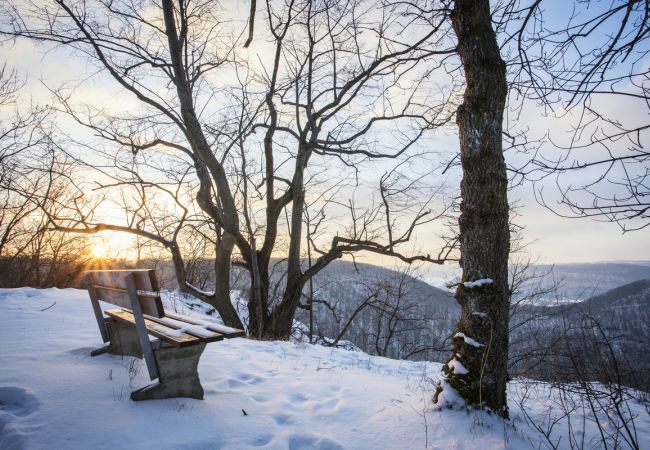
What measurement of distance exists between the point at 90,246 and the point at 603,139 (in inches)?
616

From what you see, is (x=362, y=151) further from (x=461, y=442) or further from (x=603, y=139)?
(x=461, y=442)

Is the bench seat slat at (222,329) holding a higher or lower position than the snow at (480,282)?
lower

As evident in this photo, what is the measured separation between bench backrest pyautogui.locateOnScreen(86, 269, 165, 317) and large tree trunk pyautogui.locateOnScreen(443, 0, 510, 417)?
268 cm

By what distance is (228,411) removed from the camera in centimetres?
263

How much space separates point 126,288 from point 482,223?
329 centimetres

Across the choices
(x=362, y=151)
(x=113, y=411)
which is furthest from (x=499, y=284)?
(x=362, y=151)

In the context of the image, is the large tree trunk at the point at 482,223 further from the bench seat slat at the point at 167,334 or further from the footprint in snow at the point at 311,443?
the bench seat slat at the point at 167,334

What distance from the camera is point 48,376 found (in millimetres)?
2688

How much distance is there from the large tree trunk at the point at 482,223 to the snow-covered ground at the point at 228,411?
13.2 inches

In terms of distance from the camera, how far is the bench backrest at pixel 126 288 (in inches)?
96.8

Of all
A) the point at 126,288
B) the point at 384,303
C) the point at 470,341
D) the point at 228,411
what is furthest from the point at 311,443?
the point at 384,303

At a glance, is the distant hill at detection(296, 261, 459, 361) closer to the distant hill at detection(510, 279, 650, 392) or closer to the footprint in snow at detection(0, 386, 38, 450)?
the distant hill at detection(510, 279, 650, 392)

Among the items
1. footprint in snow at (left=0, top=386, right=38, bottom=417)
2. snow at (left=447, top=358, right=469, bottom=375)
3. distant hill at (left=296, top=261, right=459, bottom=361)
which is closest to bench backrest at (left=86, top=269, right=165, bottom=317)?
footprint in snow at (left=0, top=386, right=38, bottom=417)

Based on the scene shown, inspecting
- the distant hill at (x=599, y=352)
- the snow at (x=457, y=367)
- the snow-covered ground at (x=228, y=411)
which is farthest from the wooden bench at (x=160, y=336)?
the distant hill at (x=599, y=352)
